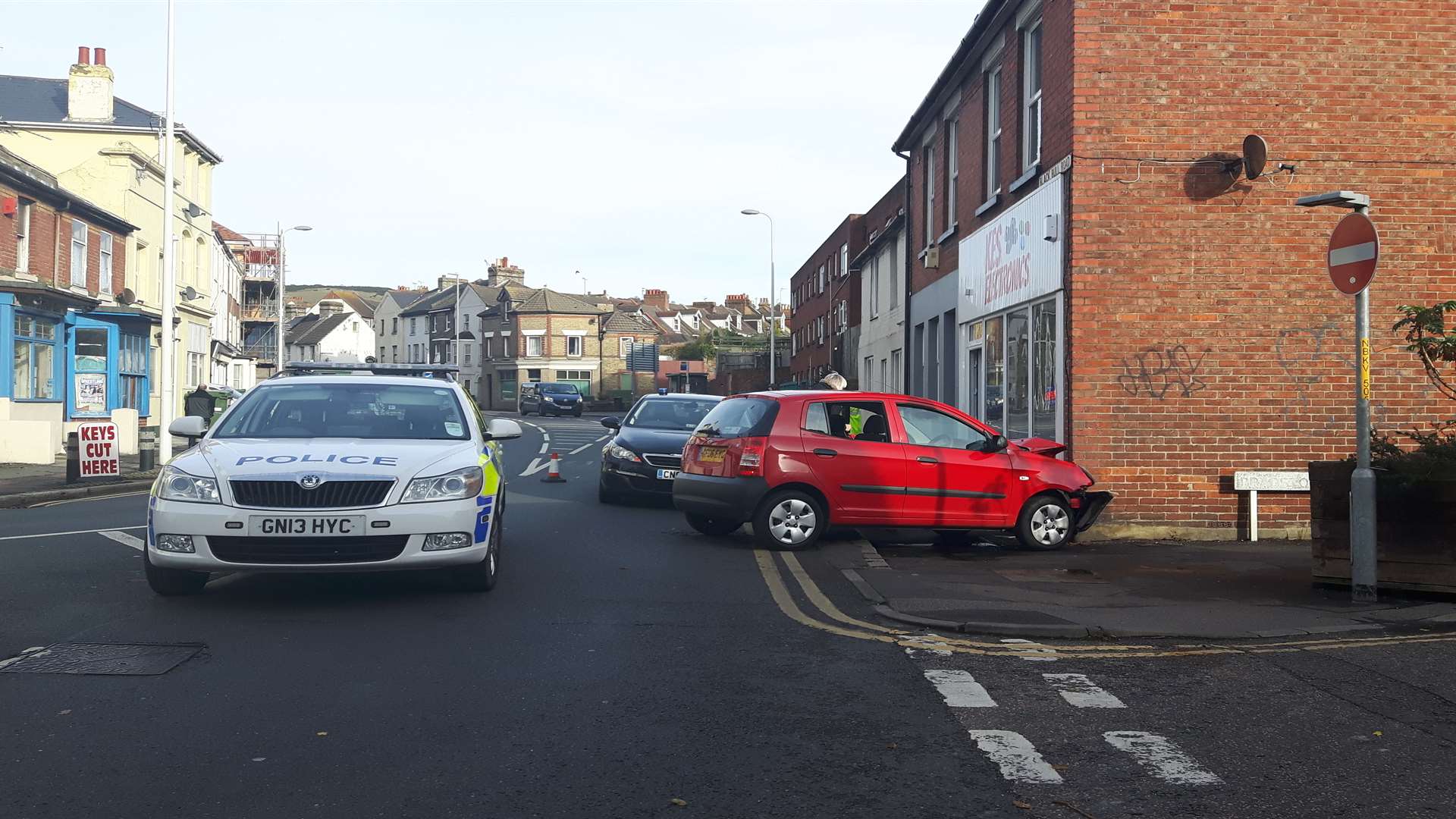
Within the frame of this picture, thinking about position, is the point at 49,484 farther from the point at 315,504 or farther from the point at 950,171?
the point at 950,171

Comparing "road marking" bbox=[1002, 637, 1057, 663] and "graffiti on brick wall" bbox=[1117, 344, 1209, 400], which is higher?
"graffiti on brick wall" bbox=[1117, 344, 1209, 400]

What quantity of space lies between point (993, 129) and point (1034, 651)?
11.8 m

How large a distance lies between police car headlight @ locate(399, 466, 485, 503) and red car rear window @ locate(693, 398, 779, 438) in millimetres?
4035

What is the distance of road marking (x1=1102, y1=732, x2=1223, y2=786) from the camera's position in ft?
14.9

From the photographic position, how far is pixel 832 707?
5.58 m

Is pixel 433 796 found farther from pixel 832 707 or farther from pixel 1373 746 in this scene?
pixel 1373 746

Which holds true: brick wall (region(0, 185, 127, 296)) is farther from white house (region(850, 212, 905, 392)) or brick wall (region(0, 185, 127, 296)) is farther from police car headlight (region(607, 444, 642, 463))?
white house (region(850, 212, 905, 392))

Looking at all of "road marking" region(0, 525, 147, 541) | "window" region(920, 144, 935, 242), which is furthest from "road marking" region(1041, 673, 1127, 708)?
"window" region(920, 144, 935, 242)

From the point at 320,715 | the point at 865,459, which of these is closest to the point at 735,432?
the point at 865,459

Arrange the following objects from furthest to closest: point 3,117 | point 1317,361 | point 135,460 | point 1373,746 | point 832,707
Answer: point 3,117
point 135,460
point 1317,361
point 832,707
point 1373,746

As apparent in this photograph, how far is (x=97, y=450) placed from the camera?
62.9 ft

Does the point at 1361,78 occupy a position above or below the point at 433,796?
above

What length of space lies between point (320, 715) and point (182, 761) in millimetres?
734

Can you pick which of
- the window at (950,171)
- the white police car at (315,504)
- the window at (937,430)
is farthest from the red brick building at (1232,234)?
the white police car at (315,504)
